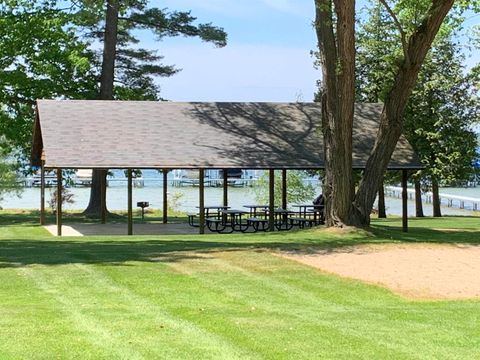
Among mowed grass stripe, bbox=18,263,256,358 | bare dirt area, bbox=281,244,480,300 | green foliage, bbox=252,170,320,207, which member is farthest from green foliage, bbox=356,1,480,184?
mowed grass stripe, bbox=18,263,256,358

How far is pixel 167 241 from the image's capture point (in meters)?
19.9

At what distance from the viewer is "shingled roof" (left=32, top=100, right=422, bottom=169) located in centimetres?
2370

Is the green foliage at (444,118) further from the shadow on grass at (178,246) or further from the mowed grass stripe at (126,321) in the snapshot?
the mowed grass stripe at (126,321)

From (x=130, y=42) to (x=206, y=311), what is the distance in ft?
99.7

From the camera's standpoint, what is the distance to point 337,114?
21562mm

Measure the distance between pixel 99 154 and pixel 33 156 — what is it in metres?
7.44

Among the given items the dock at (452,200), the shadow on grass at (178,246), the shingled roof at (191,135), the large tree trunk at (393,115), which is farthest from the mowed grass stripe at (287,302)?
the dock at (452,200)

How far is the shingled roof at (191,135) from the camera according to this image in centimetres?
2370

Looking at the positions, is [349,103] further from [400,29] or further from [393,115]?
[400,29]

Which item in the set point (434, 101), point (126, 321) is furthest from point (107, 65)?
point (126, 321)

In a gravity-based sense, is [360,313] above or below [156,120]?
below

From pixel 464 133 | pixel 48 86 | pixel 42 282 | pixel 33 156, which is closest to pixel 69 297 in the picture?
pixel 42 282

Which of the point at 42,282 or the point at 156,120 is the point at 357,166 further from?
the point at 42,282

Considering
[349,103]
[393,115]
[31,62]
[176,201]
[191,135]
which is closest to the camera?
[349,103]
